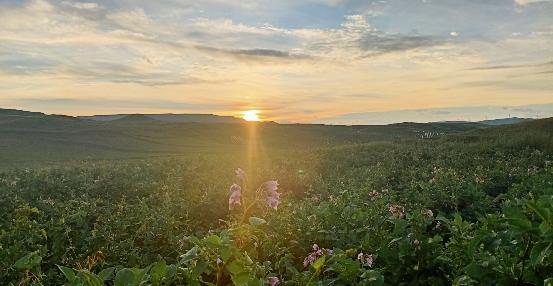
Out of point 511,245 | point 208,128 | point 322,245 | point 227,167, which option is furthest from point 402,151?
point 208,128

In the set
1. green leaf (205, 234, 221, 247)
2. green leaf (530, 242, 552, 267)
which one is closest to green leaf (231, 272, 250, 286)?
green leaf (205, 234, 221, 247)

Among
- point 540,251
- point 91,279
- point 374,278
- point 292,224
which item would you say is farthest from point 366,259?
point 292,224

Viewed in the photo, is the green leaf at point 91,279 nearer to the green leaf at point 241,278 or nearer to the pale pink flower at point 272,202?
the green leaf at point 241,278

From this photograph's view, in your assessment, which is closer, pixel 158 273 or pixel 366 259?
pixel 158 273

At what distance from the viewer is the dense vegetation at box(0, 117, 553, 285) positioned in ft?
8.32

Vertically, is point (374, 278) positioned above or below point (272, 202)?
below

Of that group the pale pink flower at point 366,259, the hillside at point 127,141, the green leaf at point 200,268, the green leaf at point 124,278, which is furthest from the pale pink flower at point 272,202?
the hillside at point 127,141

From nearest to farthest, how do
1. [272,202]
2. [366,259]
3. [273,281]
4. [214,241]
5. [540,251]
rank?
[540,251], [214,241], [273,281], [366,259], [272,202]

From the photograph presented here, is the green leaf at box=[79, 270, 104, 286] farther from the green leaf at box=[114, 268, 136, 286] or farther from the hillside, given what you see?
the hillside

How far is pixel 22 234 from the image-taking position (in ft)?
20.4

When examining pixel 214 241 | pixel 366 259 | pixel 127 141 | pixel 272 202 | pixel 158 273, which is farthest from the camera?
pixel 127 141

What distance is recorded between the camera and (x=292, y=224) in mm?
6020

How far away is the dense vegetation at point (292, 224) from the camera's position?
2.54 m

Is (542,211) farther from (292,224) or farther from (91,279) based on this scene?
(292,224)
